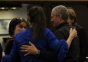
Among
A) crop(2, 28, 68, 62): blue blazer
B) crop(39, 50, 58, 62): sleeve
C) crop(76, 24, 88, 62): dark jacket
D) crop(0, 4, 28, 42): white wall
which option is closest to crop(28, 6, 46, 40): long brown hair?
crop(2, 28, 68, 62): blue blazer

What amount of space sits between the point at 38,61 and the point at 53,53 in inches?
6.4

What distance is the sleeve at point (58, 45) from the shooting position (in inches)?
88.8

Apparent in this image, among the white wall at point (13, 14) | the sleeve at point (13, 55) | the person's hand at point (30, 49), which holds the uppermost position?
the person's hand at point (30, 49)

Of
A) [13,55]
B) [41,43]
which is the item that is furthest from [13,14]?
[41,43]

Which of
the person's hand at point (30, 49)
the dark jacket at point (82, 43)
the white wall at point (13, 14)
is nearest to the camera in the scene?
the person's hand at point (30, 49)

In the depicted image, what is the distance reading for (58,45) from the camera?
2268 millimetres

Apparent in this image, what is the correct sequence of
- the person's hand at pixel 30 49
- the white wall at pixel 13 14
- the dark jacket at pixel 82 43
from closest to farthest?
the person's hand at pixel 30 49 < the dark jacket at pixel 82 43 < the white wall at pixel 13 14

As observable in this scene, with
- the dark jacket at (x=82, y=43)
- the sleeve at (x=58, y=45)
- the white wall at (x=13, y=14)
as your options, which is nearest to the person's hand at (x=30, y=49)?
the sleeve at (x=58, y=45)

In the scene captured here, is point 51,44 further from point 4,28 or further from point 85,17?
point 4,28

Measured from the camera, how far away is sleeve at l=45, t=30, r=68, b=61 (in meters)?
2.26

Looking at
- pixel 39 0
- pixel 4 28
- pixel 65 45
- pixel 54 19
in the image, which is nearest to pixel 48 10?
pixel 39 0

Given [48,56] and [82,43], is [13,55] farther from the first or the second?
[82,43]

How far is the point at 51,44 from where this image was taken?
2.25 m

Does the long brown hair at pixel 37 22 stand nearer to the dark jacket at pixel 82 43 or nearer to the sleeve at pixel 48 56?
the sleeve at pixel 48 56
